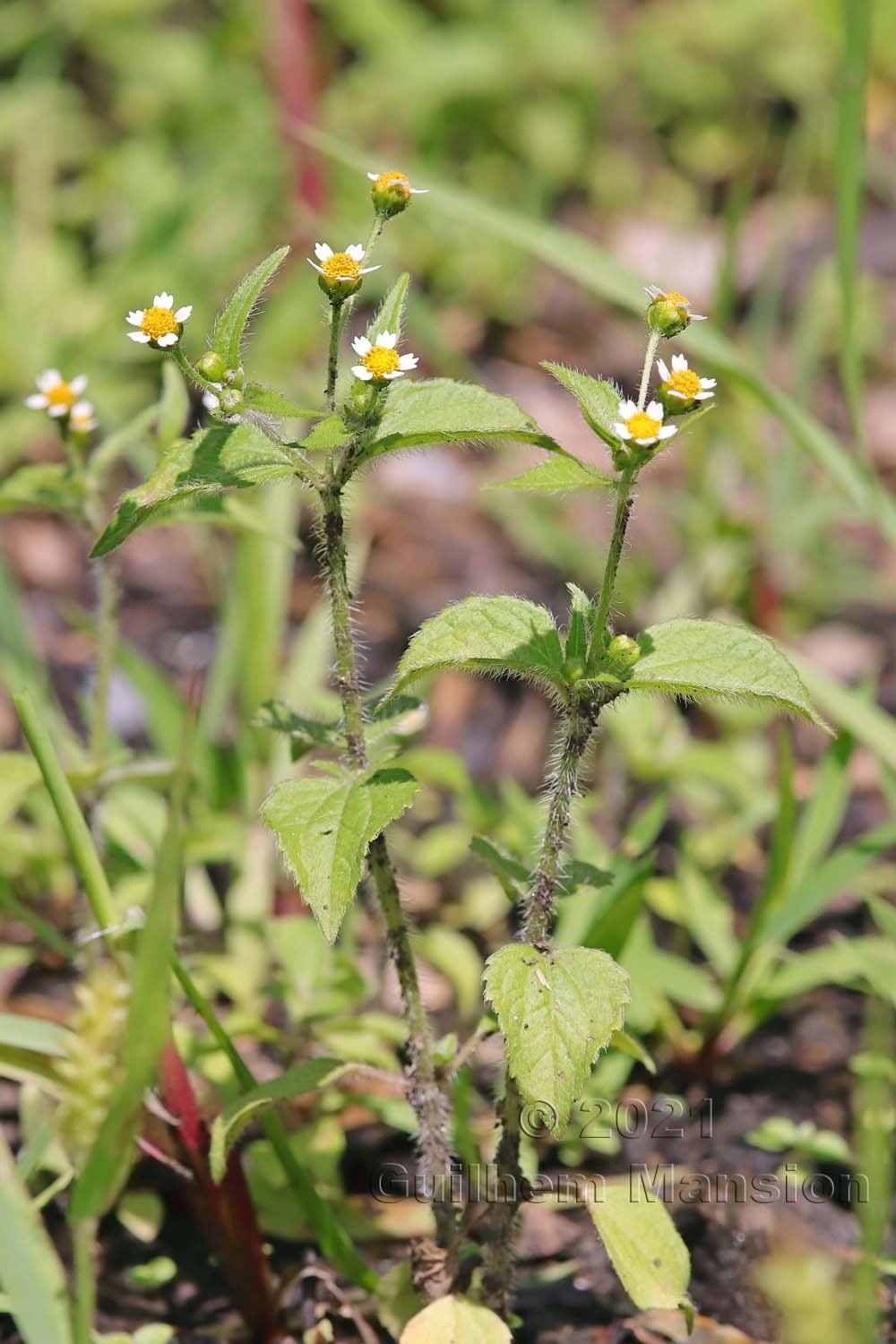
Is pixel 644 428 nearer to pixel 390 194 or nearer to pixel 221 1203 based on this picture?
pixel 390 194

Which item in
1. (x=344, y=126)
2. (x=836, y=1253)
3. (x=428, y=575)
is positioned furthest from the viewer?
(x=344, y=126)

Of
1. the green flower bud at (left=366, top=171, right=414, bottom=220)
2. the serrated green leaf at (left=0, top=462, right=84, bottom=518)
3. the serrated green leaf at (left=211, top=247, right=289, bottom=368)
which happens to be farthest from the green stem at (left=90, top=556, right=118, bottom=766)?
the green flower bud at (left=366, top=171, right=414, bottom=220)

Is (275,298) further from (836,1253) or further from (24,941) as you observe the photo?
(836,1253)

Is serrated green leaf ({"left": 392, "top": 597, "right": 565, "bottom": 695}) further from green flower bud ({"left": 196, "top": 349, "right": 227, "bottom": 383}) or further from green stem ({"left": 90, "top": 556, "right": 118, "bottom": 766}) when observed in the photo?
green stem ({"left": 90, "top": 556, "right": 118, "bottom": 766})

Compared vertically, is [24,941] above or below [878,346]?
below

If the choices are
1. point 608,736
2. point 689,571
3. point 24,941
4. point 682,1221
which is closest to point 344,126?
point 689,571

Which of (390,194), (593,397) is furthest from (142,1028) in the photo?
(390,194)

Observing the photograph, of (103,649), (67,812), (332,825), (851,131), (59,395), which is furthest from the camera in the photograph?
(851,131)
